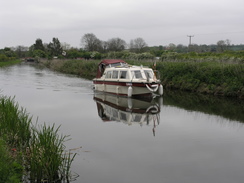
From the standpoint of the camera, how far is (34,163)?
23.2 feet

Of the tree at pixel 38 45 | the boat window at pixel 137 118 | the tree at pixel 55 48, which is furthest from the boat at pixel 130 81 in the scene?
the tree at pixel 38 45

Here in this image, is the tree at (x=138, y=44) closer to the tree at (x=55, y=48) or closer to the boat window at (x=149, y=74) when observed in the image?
the tree at (x=55, y=48)

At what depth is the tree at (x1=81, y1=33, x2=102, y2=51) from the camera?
89.8 metres

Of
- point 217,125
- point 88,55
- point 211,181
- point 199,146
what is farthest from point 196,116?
point 88,55

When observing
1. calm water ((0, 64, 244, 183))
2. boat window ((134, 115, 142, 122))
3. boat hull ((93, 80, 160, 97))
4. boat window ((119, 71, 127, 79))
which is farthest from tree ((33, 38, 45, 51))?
boat window ((134, 115, 142, 122))

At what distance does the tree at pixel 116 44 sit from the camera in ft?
270

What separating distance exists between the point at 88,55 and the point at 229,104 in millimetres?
53694

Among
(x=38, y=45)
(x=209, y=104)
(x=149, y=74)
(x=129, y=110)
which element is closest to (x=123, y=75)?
(x=149, y=74)

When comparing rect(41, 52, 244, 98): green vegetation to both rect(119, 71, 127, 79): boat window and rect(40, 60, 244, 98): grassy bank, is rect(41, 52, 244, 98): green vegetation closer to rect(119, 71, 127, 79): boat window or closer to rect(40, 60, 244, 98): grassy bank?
rect(40, 60, 244, 98): grassy bank

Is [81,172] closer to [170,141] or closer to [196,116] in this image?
[170,141]

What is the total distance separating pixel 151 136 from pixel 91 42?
81.8 m

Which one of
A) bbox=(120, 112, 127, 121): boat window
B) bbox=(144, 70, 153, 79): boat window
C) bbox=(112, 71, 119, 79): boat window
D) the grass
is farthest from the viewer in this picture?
bbox=(112, 71, 119, 79): boat window

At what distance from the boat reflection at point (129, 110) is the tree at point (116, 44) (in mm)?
60690

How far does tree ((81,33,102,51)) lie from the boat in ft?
220
